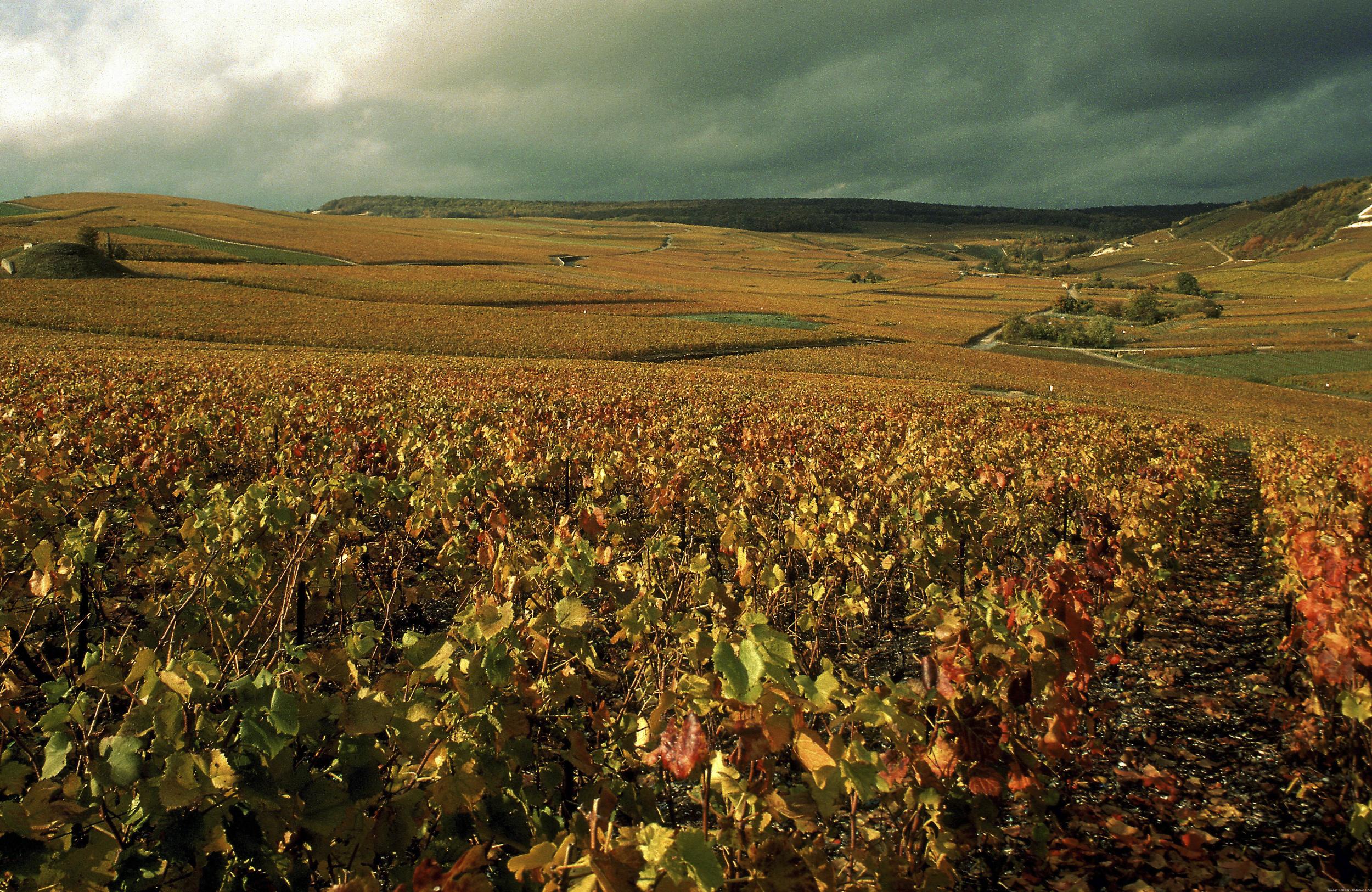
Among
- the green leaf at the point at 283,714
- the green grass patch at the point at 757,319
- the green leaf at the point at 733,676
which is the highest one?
the green grass patch at the point at 757,319

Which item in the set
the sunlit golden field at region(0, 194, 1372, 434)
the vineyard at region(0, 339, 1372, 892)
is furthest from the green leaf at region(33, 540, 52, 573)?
the sunlit golden field at region(0, 194, 1372, 434)

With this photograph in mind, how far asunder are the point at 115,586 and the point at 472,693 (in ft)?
22.3

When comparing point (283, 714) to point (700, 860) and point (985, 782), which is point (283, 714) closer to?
point (700, 860)

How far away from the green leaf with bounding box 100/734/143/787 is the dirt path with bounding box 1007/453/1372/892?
13.1 feet

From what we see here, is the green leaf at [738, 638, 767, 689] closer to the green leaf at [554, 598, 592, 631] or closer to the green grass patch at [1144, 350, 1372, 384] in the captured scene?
the green leaf at [554, 598, 592, 631]

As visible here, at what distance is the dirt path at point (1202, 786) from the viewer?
3830 mm

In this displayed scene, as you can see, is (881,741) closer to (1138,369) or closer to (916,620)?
(916,620)

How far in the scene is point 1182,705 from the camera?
560 cm

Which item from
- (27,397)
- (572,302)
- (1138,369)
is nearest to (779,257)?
(572,302)

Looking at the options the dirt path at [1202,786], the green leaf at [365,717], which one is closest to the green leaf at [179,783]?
the green leaf at [365,717]

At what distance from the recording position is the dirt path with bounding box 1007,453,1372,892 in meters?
3.83

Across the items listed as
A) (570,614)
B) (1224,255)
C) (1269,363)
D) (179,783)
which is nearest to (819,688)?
(570,614)

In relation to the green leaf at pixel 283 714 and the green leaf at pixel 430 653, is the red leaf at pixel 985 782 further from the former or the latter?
the green leaf at pixel 283 714

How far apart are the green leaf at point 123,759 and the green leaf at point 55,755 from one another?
0.08 meters
